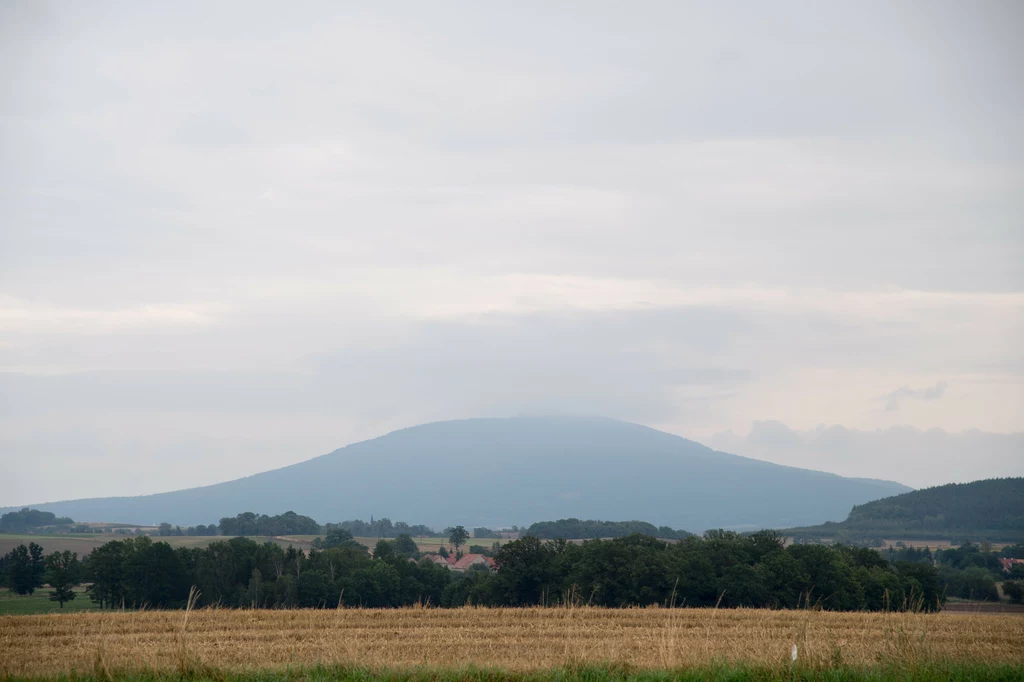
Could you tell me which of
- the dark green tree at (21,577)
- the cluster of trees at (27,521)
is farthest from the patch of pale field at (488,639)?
the cluster of trees at (27,521)

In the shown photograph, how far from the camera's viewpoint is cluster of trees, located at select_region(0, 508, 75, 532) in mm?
157000

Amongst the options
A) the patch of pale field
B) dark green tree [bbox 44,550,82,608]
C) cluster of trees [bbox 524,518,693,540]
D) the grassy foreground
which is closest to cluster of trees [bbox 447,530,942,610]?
the patch of pale field

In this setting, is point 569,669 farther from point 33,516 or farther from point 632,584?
point 33,516

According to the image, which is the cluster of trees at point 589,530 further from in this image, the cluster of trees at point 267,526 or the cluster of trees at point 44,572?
the cluster of trees at point 44,572

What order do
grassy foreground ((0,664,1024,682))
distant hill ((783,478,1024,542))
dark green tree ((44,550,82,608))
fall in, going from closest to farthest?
grassy foreground ((0,664,1024,682)) → dark green tree ((44,550,82,608)) → distant hill ((783,478,1024,542))

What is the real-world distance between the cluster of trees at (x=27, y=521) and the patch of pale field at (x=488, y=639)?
A: 15807cm

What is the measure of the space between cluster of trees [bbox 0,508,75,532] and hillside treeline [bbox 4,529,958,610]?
5050 inches

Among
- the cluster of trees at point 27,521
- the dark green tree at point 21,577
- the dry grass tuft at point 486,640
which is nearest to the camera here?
the dry grass tuft at point 486,640

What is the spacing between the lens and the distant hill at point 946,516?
11356cm

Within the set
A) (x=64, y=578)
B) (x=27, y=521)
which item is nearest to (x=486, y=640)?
(x=64, y=578)

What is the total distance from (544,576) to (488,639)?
24857 millimetres

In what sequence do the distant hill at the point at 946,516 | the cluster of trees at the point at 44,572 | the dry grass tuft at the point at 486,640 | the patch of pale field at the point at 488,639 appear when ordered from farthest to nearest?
1. the distant hill at the point at 946,516
2. the cluster of trees at the point at 44,572
3. the patch of pale field at the point at 488,639
4. the dry grass tuft at the point at 486,640

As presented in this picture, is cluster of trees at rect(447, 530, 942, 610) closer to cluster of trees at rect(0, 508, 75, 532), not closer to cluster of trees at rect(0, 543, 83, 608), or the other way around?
cluster of trees at rect(0, 543, 83, 608)

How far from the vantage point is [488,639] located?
19.5m
